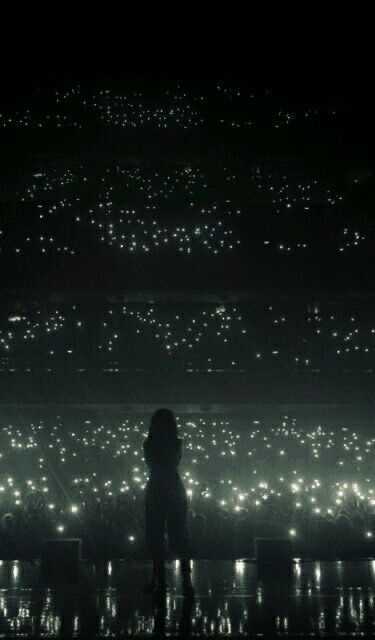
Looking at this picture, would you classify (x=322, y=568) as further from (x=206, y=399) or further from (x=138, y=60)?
(x=138, y=60)

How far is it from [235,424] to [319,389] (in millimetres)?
1808

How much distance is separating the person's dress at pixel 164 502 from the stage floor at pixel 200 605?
363 millimetres

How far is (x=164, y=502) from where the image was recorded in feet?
12.6

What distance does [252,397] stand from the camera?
8070mm

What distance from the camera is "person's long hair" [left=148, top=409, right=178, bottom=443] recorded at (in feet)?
12.9

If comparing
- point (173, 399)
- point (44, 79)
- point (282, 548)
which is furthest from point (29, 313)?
point (282, 548)

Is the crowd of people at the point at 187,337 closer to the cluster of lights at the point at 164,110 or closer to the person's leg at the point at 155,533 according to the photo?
the cluster of lights at the point at 164,110

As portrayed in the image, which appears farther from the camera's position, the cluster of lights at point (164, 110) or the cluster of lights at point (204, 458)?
the cluster of lights at point (204, 458)

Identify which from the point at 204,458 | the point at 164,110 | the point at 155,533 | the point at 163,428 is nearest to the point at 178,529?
the point at 155,533

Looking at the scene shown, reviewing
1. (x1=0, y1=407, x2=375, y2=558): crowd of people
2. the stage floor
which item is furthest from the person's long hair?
(x1=0, y1=407, x2=375, y2=558): crowd of people

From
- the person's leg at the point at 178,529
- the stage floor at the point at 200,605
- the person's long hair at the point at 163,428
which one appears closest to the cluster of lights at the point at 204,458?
the stage floor at the point at 200,605

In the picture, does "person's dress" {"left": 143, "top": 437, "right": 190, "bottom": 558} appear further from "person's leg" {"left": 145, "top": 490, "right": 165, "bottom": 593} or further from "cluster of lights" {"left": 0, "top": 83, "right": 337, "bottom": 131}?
"cluster of lights" {"left": 0, "top": 83, "right": 337, "bottom": 131}

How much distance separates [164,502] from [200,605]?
2.27ft

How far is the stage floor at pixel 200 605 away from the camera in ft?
9.30
